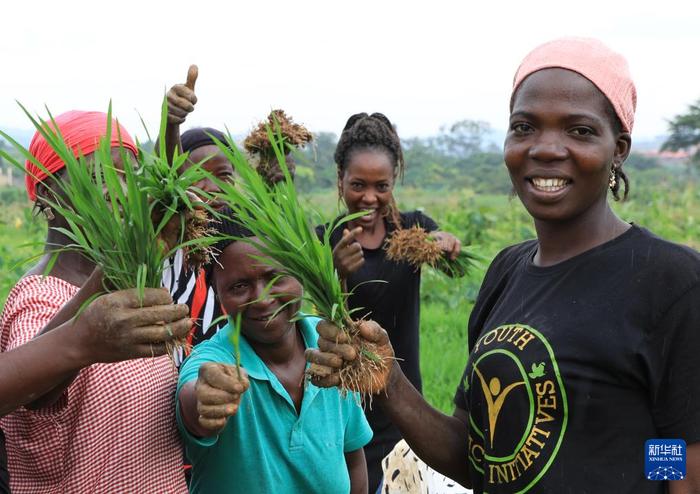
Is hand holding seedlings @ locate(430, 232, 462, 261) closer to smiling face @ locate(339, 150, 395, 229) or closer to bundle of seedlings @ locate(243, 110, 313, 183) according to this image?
smiling face @ locate(339, 150, 395, 229)

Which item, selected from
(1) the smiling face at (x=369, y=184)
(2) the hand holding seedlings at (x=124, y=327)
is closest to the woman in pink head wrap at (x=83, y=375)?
(2) the hand holding seedlings at (x=124, y=327)

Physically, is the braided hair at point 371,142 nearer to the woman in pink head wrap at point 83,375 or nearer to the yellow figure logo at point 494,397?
the woman in pink head wrap at point 83,375

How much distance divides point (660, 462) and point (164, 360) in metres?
1.44

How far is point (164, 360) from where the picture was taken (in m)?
2.50

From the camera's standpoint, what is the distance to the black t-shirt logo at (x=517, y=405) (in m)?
1.93

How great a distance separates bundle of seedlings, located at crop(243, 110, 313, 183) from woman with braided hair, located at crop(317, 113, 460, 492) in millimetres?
595

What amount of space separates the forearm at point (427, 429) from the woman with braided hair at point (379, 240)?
59.2 inches

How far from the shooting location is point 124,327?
186 centimetres

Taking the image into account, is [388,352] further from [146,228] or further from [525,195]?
[146,228]

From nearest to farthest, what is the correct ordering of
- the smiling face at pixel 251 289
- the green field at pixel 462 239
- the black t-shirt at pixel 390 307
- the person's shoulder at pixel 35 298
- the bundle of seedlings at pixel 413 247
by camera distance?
the person's shoulder at pixel 35 298 < the smiling face at pixel 251 289 < the black t-shirt at pixel 390 307 < the bundle of seedlings at pixel 413 247 < the green field at pixel 462 239

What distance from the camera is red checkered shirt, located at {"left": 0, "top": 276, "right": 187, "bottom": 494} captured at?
7.30ft

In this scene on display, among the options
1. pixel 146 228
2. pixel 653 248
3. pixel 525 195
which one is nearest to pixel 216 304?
pixel 146 228

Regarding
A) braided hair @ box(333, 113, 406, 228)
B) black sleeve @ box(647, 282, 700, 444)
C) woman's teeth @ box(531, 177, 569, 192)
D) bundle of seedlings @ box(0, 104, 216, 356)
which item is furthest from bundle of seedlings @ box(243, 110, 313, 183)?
black sleeve @ box(647, 282, 700, 444)

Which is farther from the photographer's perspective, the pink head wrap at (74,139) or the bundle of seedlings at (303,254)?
the pink head wrap at (74,139)
